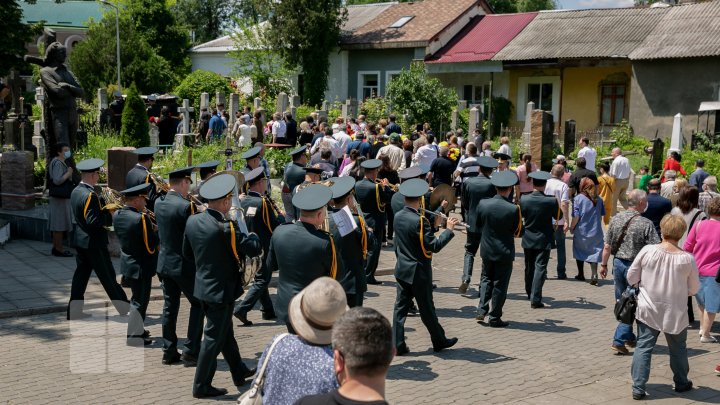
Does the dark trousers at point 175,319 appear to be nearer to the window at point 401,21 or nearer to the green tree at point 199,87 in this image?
the green tree at point 199,87

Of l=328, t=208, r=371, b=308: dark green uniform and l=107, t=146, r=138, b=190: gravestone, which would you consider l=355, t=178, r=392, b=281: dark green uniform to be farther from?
l=107, t=146, r=138, b=190: gravestone

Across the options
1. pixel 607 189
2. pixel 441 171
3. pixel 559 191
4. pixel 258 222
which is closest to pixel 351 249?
pixel 258 222

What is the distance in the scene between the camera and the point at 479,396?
291 inches

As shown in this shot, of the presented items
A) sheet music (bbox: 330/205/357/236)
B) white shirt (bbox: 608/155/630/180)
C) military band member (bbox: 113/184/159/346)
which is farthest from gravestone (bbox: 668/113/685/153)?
military band member (bbox: 113/184/159/346)

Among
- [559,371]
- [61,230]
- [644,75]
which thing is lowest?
[559,371]

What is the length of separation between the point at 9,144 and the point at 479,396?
57.2 ft

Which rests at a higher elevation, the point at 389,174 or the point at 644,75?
the point at 644,75

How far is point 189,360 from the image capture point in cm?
800

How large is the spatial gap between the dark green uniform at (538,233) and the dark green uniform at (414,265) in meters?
2.68

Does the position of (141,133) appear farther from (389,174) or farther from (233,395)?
(233,395)

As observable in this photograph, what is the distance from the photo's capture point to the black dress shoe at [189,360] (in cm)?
797

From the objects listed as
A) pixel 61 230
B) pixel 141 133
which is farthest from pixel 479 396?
pixel 141 133

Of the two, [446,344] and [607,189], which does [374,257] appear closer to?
[446,344]

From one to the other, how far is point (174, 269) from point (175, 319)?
1.84 ft
